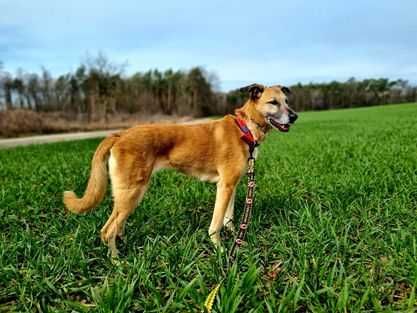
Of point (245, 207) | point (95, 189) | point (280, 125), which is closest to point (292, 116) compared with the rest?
point (280, 125)

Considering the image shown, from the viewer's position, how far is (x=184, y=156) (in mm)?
5117

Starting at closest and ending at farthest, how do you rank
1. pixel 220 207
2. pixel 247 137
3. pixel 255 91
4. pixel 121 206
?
pixel 121 206 → pixel 220 207 → pixel 247 137 → pixel 255 91

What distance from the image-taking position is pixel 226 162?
524 cm

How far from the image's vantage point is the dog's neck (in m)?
5.42

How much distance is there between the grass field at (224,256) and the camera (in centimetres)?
313

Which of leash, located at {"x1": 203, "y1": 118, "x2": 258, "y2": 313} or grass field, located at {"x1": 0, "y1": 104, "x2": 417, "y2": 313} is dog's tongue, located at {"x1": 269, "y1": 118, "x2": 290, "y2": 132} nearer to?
leash, located at {"x1": 203, "y1": 118, "x2": 258, "y2": 313}

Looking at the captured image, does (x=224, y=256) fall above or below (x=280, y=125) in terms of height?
below

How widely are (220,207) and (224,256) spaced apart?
1.15 meters

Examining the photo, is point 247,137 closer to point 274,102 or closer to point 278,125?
point 278,125

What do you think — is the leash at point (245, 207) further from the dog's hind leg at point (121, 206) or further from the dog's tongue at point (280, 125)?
the dog's hind leg at point (121, 206)

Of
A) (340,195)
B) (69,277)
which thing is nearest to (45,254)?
(69,277)

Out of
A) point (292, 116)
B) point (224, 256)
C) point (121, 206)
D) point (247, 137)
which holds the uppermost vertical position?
point (292, 116)

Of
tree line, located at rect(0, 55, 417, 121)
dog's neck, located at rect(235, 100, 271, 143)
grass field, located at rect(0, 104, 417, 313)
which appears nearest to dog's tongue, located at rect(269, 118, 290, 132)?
dog's neck, located at rect(235, 100, 271, 143)

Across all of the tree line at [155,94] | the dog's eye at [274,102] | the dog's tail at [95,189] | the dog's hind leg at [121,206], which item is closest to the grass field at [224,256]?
the dog's hind leg at [121,206]
